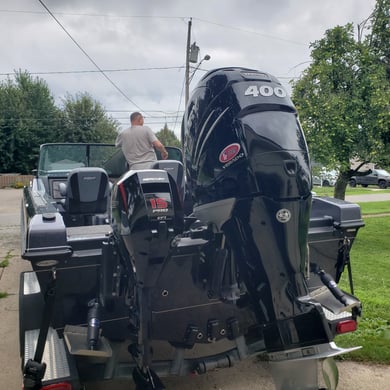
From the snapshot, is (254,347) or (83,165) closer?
(254,347)

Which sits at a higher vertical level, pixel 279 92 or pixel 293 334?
pixel 279 92

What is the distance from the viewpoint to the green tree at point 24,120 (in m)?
27.8

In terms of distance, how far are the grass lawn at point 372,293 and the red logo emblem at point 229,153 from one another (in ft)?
7.57

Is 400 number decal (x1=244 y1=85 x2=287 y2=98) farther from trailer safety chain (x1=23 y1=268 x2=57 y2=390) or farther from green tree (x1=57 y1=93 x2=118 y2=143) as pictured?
green tree (x1=57 y1=93 x2=118 y2=143)

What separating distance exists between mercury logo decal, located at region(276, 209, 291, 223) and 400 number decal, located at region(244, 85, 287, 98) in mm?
625

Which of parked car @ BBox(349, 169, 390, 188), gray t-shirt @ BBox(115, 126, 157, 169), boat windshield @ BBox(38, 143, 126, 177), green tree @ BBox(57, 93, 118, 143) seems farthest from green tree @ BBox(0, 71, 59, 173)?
gray t-shirt @ BBox(115, 126, 157, 169)

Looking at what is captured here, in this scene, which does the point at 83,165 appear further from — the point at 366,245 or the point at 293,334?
the point at 366,245

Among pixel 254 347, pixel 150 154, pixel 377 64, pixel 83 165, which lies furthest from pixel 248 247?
pixel 377 64

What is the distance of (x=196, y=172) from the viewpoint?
2.13 metres

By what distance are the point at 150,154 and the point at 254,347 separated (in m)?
2.48

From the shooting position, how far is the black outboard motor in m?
1.79

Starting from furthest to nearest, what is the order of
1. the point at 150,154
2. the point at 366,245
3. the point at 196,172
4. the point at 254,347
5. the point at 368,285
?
the point at 366,245 → the point at 368,285 → the point at 150,154 → the point at 254,347 → the point at 196,172

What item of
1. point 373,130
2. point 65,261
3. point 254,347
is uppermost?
point 373,130

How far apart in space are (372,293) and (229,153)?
3.76 m
